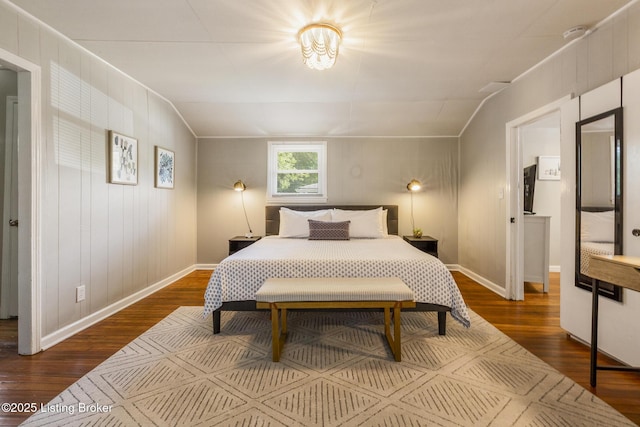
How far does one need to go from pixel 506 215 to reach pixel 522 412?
8.01 feet

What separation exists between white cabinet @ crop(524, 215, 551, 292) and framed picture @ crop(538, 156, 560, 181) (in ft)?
4.99

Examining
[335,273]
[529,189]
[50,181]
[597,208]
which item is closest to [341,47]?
[335,273]

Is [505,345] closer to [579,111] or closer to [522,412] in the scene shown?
[522,412]

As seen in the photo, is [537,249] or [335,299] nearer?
[335,299]

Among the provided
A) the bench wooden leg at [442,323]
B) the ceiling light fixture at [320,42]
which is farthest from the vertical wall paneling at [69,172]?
the bench wooden leg at [442,323]

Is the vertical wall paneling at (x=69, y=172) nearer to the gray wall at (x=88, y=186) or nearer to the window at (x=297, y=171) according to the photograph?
the gray wall at (x=88, y=186)

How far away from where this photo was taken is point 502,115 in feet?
11.7

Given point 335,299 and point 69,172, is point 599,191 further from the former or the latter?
Result: point 69,172

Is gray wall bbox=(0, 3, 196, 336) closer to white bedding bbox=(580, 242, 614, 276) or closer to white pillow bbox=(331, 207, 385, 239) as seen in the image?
white pillow bbox=(331, 207, 385, 239)

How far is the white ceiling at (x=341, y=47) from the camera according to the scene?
2.09 meters

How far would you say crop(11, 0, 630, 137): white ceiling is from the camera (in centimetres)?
209

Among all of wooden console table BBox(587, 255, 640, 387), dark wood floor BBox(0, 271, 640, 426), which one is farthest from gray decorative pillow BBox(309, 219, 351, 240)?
wooden console table BBox(587, 255, 640, 387)

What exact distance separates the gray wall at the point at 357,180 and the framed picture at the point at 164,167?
0.83 m

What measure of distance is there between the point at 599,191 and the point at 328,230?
2538 millimetres
